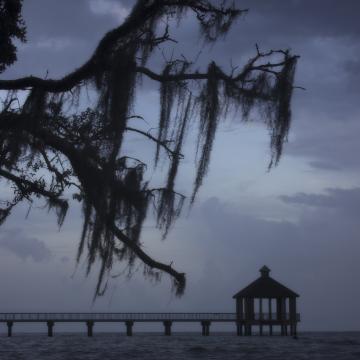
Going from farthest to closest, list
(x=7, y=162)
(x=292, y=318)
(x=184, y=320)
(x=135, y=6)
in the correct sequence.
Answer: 1. (x=184, y=320)
2. (x=292, y=318)
3. (x=7, y=162)
4. (x=135, y=6)

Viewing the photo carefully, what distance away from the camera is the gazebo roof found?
2026 inches

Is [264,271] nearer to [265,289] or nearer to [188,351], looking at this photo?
[265,289]

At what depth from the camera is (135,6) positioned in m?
6.93

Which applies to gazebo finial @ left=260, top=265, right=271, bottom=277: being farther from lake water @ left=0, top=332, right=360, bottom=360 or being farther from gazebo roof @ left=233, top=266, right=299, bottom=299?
lake water @ left=0, top=332, right=360, bottom=360

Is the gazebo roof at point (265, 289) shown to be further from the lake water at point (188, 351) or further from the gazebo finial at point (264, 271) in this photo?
the lake water at point (188, 351)

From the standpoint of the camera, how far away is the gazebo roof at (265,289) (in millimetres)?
51469

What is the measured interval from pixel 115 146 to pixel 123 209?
669 mm

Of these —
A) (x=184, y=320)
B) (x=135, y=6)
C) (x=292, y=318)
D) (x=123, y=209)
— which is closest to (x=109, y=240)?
(x=123, y=209)

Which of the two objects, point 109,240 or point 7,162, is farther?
point 7,162

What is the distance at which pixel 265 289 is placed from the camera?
169 feet

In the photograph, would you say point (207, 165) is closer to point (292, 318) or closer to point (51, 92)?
point (51, 92)

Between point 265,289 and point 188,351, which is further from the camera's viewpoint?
point 265,289

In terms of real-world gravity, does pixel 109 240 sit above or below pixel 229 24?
below

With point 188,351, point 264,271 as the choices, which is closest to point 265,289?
point 264,271
